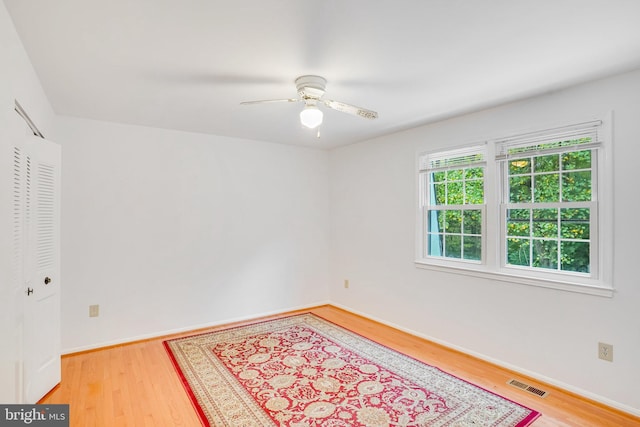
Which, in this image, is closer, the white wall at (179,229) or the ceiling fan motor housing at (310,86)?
the ceiling fan motor housing at (310,86)

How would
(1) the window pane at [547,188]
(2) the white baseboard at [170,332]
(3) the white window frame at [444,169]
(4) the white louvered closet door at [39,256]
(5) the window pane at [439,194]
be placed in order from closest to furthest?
(4) the white louvered closet door at [39,256] < (1) the window pane at [547,188] < (3) the white window frame at [444,169] < (2) the white baseboard at [170,332] < (5) the window pane at [439,194]

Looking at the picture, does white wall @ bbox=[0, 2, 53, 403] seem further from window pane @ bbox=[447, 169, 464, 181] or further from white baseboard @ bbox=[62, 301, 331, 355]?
window pane @ bbox=[447, 169, 464, 181]

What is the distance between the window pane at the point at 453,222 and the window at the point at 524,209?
0.01 m

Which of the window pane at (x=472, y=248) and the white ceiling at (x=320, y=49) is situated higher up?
the white ceiling at (x=320, y=49)

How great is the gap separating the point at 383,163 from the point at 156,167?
275 cm

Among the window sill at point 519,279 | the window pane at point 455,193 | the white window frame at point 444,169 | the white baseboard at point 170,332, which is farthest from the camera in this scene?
the window pane at point 455,193

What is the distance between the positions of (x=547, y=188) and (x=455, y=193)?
885mm

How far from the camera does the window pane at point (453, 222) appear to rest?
11.7ft

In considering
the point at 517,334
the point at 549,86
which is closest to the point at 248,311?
the point at 517,334

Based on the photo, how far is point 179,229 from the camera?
3977mm

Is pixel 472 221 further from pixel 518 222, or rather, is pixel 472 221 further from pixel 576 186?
pixel 576 186

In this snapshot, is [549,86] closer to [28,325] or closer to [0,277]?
[0,277]

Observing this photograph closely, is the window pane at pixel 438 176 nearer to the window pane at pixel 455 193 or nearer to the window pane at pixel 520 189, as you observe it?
the window pane at pixel 455 193

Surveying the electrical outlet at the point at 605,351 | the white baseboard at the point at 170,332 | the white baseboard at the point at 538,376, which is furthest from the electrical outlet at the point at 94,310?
the electrical outlet at the point at 605,351
